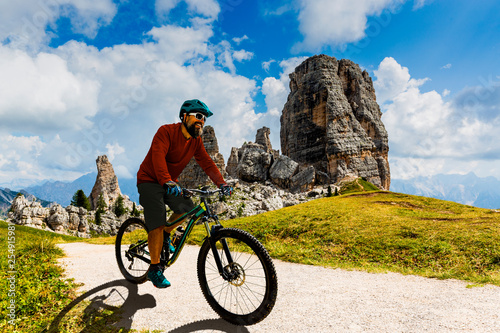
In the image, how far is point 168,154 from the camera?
4984 mm

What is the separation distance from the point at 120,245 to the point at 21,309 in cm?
253

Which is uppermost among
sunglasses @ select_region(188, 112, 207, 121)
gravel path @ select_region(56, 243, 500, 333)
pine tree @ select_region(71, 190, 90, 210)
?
pine tree @ select_region(71, 190, 90, 210)

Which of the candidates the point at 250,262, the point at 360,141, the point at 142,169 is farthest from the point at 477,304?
the point at 360,141

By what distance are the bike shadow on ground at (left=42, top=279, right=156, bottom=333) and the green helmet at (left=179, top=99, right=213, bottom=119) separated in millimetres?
3468

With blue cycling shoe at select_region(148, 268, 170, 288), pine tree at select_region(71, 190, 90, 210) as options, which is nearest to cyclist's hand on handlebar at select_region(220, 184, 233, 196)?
blue cycling shoe at select_region(148, 268, 170, 288)

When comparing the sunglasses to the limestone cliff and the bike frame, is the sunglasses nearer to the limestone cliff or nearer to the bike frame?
the bike frame

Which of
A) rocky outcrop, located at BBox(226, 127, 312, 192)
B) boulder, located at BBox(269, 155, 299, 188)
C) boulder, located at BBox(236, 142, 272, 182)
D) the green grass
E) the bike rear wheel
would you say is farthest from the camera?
boulder, located at BBox(236, 142, 272, 182)

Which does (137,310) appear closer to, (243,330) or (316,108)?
(243,330)

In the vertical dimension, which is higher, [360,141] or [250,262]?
[360,141]

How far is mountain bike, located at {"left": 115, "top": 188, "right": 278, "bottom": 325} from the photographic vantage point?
145 inches

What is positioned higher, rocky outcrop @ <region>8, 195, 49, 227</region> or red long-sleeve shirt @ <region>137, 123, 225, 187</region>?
rocky outcrop @ <region>8, 195, 49, 227</region>

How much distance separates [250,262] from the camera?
430 cm

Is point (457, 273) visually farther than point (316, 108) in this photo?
No

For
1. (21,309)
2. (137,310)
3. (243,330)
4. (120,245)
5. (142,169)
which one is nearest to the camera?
(243,330)
